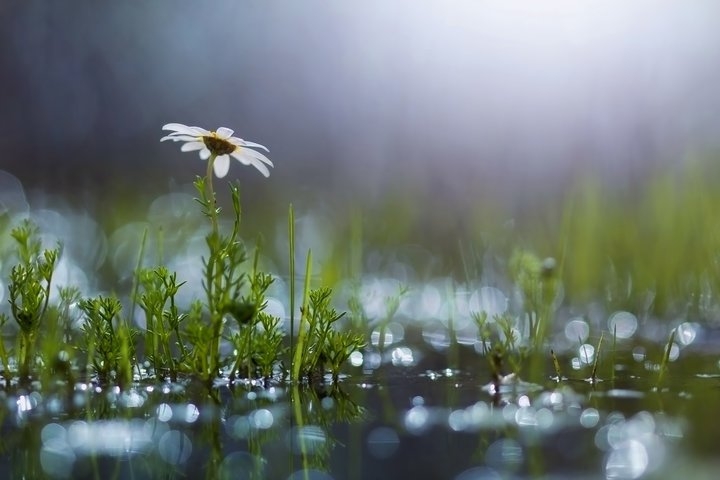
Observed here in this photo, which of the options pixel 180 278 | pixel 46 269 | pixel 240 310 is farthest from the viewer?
pixel 180 278

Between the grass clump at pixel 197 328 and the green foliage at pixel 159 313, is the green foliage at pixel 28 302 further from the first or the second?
the green foliage at pixel 159 313

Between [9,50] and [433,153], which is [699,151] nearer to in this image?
[433,153]

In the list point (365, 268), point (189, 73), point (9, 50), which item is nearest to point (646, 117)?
point (365, 268)

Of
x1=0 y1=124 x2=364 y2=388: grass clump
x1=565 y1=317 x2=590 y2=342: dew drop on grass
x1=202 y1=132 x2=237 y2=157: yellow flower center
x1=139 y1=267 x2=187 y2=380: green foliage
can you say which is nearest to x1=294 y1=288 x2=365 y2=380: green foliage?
x1=0 y1=124 x2=364 y2=388: grass clump

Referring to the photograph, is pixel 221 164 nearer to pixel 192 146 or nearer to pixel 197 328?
pixel 192 146

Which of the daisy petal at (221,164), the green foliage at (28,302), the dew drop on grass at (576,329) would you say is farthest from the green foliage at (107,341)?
the dew drop on grass at (576,329)
